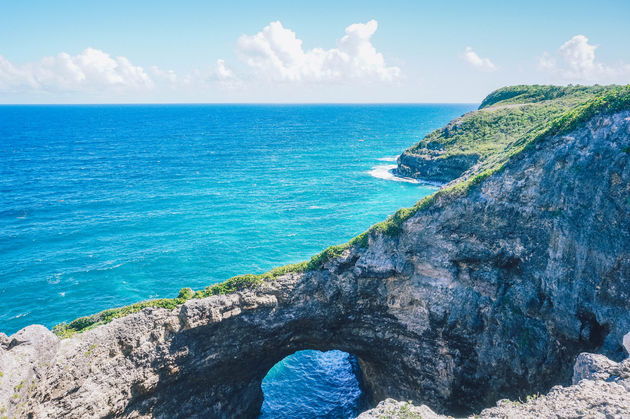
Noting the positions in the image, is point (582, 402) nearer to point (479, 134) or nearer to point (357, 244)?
point (357, 244)

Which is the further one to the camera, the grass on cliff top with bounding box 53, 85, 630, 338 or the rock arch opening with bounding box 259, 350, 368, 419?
the rock arch opening with bounding box 259, 350, 368, 419

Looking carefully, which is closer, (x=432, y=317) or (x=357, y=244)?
(x=432, y=317)

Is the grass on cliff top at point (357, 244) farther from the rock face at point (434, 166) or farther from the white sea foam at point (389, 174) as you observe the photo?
the white sea foam at point (389, 174)

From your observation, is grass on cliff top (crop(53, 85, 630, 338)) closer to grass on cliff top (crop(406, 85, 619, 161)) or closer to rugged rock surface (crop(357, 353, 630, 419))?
rugged rock surface (crop(357, 353, 630, 419))

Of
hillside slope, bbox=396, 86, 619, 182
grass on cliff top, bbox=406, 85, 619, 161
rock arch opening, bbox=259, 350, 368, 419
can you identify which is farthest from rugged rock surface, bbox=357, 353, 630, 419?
hillside slope, bbox=396, 86, 619, 182

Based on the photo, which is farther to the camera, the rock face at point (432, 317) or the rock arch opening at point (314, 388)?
the rock arch opening at point (314, 388)

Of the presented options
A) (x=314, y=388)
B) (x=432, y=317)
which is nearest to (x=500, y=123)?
(x=432, y=317)

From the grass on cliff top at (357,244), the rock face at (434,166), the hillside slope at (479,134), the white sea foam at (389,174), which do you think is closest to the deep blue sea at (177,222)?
the white sea foam at (389,174)
